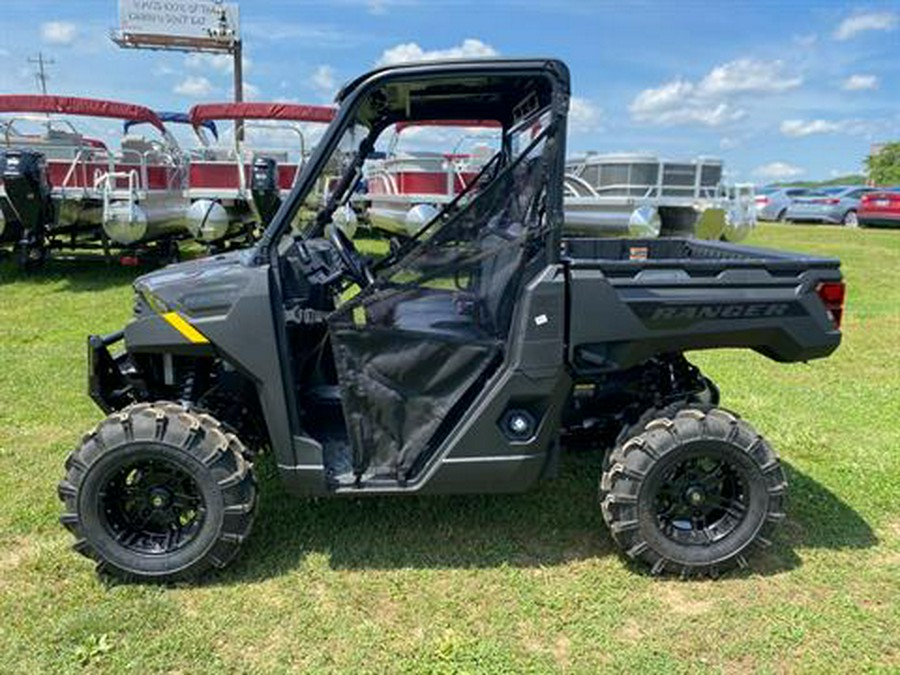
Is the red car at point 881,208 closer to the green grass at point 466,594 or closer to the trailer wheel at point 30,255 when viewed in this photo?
the green grass at point 466,594

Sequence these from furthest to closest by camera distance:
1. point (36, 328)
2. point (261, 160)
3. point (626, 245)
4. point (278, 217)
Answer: point (261, 160)
point (36, 328)
point (626, 245)
point (278, 217)

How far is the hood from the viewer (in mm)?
2768

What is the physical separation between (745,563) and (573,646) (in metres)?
0.89

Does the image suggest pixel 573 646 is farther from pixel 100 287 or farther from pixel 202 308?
pixel 100 287

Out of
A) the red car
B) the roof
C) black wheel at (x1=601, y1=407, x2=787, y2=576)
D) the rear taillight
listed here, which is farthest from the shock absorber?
the red car

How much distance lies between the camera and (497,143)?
3.77 metres

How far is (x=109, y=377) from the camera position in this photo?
3.29 m

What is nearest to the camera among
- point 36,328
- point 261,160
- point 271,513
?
point 271,513

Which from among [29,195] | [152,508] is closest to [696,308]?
[152,508]

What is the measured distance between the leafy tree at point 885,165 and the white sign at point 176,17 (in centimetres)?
4229

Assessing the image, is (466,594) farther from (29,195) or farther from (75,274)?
(75,274)

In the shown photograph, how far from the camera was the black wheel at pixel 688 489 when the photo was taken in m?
2.89

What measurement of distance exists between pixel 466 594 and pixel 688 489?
3.31 feet

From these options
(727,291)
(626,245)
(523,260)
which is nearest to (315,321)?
(523,260)
